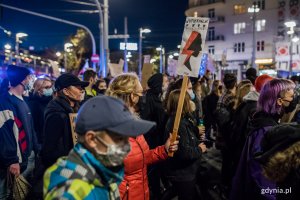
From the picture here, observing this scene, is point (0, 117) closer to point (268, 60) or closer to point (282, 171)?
point (282, 171)

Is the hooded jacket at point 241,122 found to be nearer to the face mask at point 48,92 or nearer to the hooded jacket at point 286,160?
the hooded jacket at point 286,160

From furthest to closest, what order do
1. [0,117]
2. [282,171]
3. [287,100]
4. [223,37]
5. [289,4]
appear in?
[223,37] < [289,4] < [0,117] < [287,100] < [282,171]

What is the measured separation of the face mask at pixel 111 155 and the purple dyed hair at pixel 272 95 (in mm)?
2341

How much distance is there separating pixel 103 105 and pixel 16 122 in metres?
3.49

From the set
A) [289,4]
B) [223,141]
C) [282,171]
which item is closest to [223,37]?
[289,4]

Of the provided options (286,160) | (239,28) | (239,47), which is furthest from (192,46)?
(239,28)

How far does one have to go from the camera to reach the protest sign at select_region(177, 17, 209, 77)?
5.02 m

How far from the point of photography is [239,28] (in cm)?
6288

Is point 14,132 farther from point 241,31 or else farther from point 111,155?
point 241,31

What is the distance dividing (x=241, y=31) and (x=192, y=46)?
197ft

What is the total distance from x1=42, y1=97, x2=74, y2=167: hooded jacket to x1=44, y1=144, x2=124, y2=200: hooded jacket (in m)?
2.30

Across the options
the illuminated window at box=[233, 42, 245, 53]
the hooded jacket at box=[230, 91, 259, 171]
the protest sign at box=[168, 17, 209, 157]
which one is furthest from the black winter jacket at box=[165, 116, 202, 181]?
the illuminated window at box=[233, 42, 245, 53]

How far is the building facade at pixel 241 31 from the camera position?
57344mm

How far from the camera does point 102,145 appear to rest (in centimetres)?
236
